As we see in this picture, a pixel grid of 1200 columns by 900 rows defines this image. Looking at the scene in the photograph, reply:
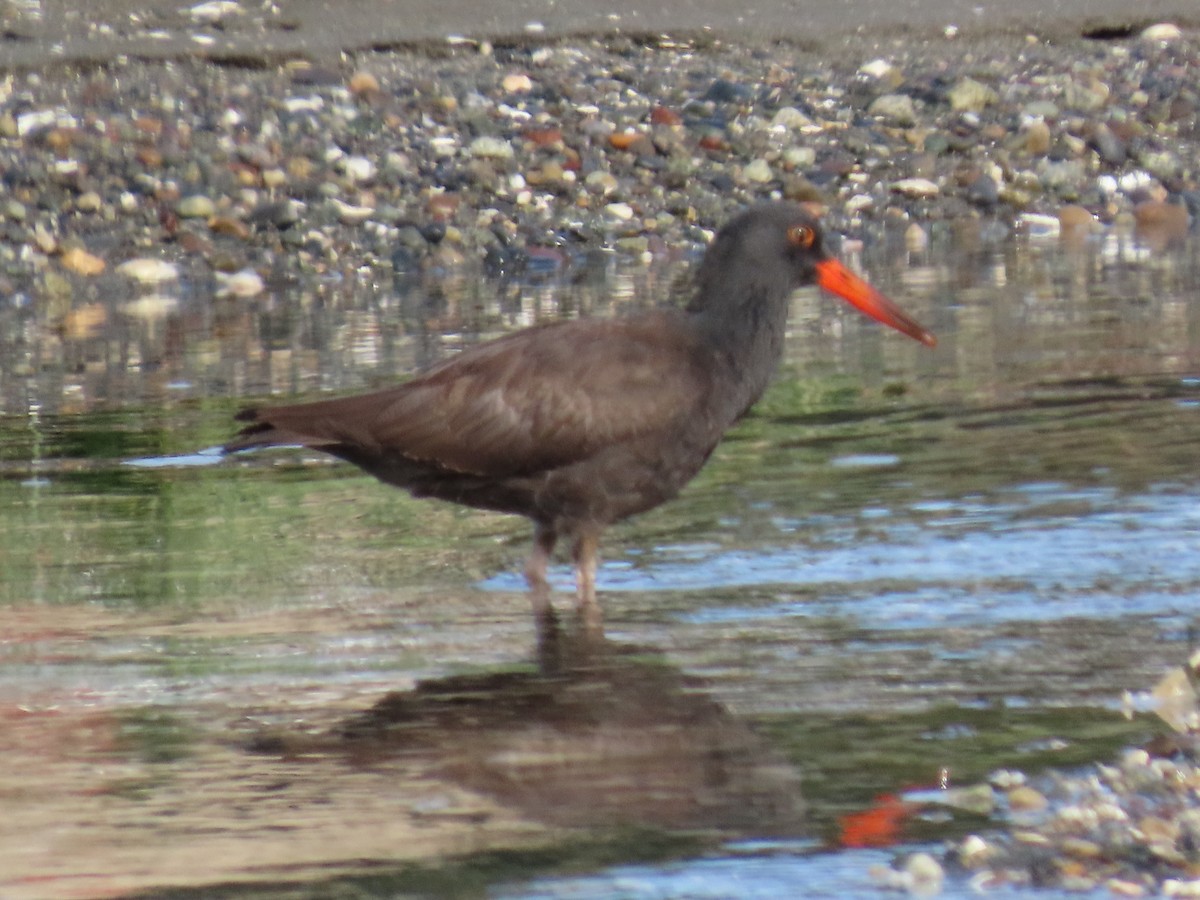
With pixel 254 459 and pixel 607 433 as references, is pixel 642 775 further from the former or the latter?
pixel 254 459

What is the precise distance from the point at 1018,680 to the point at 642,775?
937 mm

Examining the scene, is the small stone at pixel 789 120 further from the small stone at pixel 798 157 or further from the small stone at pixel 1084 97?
the small stone at pixel 1084 97

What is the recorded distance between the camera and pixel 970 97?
1639 centimetres

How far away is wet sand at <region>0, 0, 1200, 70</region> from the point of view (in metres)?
16.4

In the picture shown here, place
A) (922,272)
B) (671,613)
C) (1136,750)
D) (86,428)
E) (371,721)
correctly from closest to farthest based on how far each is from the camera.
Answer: (1136,750) → (371,721) → (671,613) → (86,428) → (922,272)

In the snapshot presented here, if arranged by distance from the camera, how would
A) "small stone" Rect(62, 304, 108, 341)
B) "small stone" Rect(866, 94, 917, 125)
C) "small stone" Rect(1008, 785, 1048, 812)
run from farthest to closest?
"small stone" Rect(866, 94, 917, 125), "small stone" Rect(62, 304, 108, 341), "small stone" Rect(1008, 785, 1048, 812)

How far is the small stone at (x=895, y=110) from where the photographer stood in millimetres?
16172

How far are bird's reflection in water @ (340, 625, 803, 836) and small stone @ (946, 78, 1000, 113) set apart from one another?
1151 cm

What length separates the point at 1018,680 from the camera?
4887 millimetres

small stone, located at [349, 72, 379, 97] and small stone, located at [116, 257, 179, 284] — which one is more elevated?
small stone, located at [349, 72, 379, 97]

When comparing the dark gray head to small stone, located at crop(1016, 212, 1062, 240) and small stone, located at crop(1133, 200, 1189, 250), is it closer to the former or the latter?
small stone, located at crop(1133, 200, 1189, 250)

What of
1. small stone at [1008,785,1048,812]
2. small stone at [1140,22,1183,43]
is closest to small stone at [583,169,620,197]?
small stone at [1140,22,1183,43]

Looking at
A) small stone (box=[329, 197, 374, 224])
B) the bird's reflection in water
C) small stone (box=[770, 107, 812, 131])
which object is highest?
small stone (box=[770, 107, 812, 131])

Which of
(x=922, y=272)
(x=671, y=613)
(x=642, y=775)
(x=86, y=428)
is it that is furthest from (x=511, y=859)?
(x=922, y=272)
